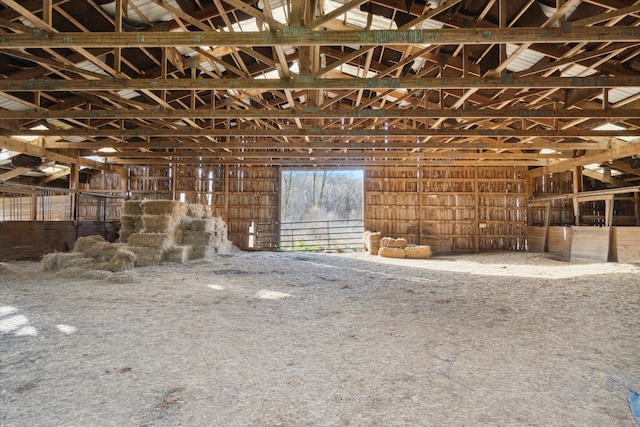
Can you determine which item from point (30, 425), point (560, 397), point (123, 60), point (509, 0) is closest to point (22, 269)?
point (123, 60)

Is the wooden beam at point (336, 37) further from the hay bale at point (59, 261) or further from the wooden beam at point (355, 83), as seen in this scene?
the hay bale at point (59, 261)

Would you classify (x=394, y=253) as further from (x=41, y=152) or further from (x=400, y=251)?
(x=41, y=152)

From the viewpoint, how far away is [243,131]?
10883mm

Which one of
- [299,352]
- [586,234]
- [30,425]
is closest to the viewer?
[30,425]

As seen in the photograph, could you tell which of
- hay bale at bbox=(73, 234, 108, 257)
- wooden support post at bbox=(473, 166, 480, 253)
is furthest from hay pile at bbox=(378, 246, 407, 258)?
hay bale at bbox=(73, 234, 108, 257)

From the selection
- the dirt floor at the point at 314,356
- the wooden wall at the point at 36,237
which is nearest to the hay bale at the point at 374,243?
the dirt floor at the point at 314,356

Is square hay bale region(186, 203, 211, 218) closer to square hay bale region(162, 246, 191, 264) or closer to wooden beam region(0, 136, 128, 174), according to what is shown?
square hay bale region(162, 246, 191, 264)

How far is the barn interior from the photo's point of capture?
300cm

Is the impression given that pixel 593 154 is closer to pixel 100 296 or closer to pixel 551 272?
pixel 551 272

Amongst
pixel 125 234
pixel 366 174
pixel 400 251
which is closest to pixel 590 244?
pixel 400 251

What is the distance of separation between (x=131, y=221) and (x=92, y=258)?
2.72 meters

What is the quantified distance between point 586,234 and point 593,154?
307 cm

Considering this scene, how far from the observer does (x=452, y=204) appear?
1800 centimetres

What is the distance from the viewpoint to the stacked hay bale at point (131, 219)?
467 inches
